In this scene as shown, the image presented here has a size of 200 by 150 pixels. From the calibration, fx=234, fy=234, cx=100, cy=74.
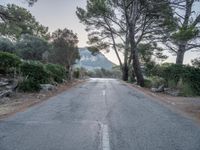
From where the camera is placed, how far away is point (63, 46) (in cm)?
2897

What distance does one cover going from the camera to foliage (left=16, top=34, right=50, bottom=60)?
30917 millimetres

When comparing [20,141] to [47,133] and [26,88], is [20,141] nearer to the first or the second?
[47,133]

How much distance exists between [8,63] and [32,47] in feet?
56.0

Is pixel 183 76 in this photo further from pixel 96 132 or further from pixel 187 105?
pixel 96 132

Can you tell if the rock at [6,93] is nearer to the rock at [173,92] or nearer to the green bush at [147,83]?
the rock at [173,92]

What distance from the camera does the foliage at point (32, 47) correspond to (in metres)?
30.9

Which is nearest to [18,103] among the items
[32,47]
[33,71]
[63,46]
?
[33,71]

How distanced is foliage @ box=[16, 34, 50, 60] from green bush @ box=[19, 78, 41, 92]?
1712 cm

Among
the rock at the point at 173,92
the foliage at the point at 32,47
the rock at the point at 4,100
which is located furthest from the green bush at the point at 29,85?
the foliage at the point at 32,47

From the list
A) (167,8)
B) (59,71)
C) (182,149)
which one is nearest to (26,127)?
(182,149)

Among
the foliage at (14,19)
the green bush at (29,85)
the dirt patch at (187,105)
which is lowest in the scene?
the dirt patch at (187,105)

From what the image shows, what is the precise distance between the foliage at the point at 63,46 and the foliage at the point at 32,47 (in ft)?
9.41

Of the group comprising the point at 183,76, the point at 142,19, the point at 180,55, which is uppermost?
the point at 142,19

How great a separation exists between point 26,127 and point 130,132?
106 inches
